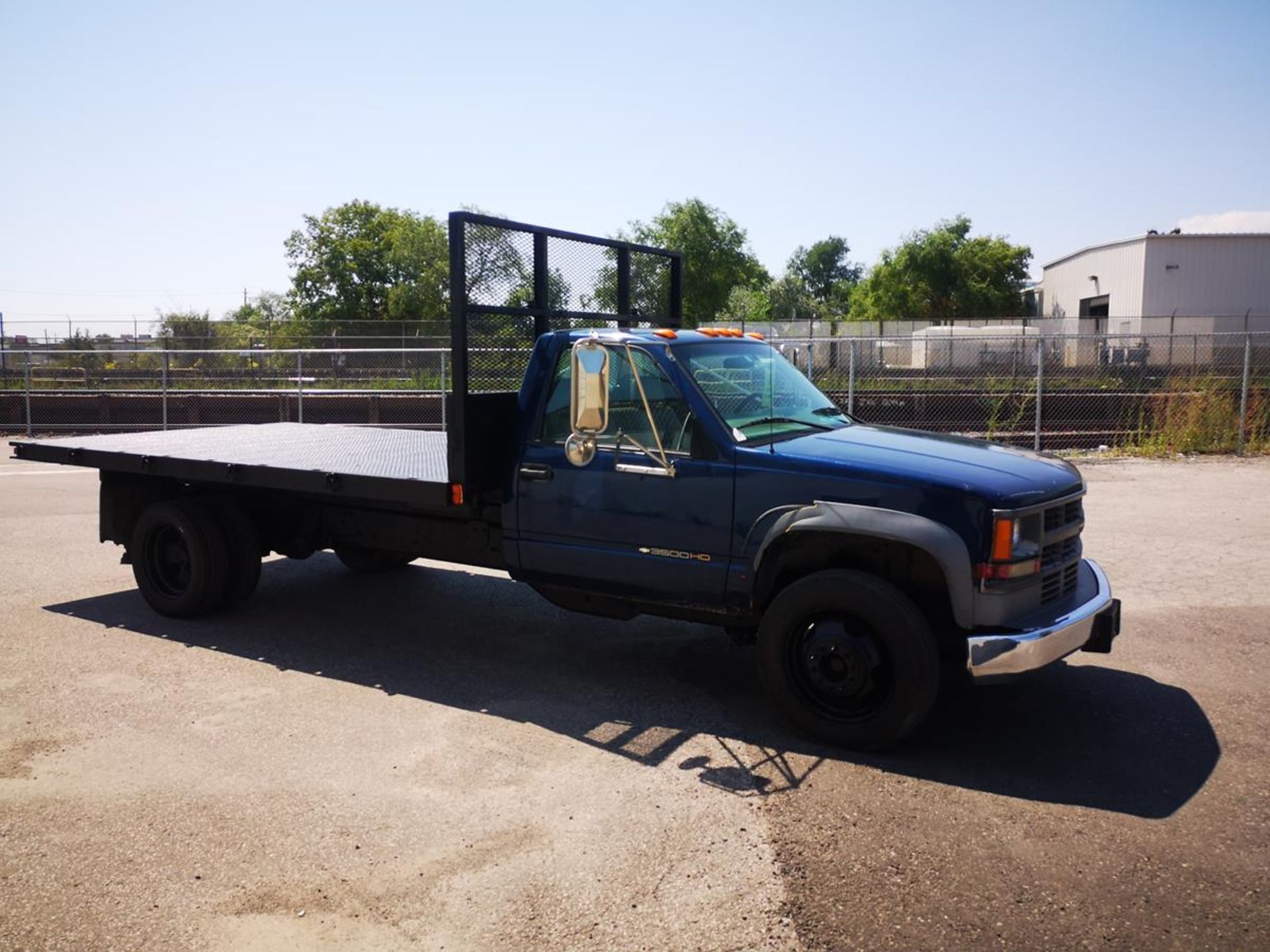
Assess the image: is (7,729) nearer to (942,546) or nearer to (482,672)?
(482,672)

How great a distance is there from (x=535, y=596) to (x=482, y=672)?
185 cm

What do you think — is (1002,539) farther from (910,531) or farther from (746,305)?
(746,305)

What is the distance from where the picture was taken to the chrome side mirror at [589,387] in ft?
16.5

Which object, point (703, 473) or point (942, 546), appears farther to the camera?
point (703, 473)

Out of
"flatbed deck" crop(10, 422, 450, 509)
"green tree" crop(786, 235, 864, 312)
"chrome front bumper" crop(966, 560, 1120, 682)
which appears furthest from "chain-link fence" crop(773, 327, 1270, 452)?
"green tree" crop(786, 235, 864, 312)

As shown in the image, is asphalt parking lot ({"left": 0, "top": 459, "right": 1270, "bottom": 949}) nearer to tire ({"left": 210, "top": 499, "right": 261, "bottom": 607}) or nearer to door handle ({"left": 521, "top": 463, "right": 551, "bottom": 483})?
tire ({"left": 210, "top": 499, "right": 261, "bottom": 607})

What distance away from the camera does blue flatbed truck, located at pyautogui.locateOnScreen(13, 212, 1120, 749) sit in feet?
15.8

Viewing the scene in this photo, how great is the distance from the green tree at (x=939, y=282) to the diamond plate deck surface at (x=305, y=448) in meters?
73.7

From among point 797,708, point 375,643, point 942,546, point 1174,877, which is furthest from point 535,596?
point 1174,877

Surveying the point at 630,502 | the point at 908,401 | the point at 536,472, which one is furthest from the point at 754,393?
the point at 908,401

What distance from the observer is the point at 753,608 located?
17.5ft

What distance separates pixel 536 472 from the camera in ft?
19.3

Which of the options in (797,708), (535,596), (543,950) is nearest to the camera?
(543,950)

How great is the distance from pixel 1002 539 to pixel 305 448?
17.6 feet
